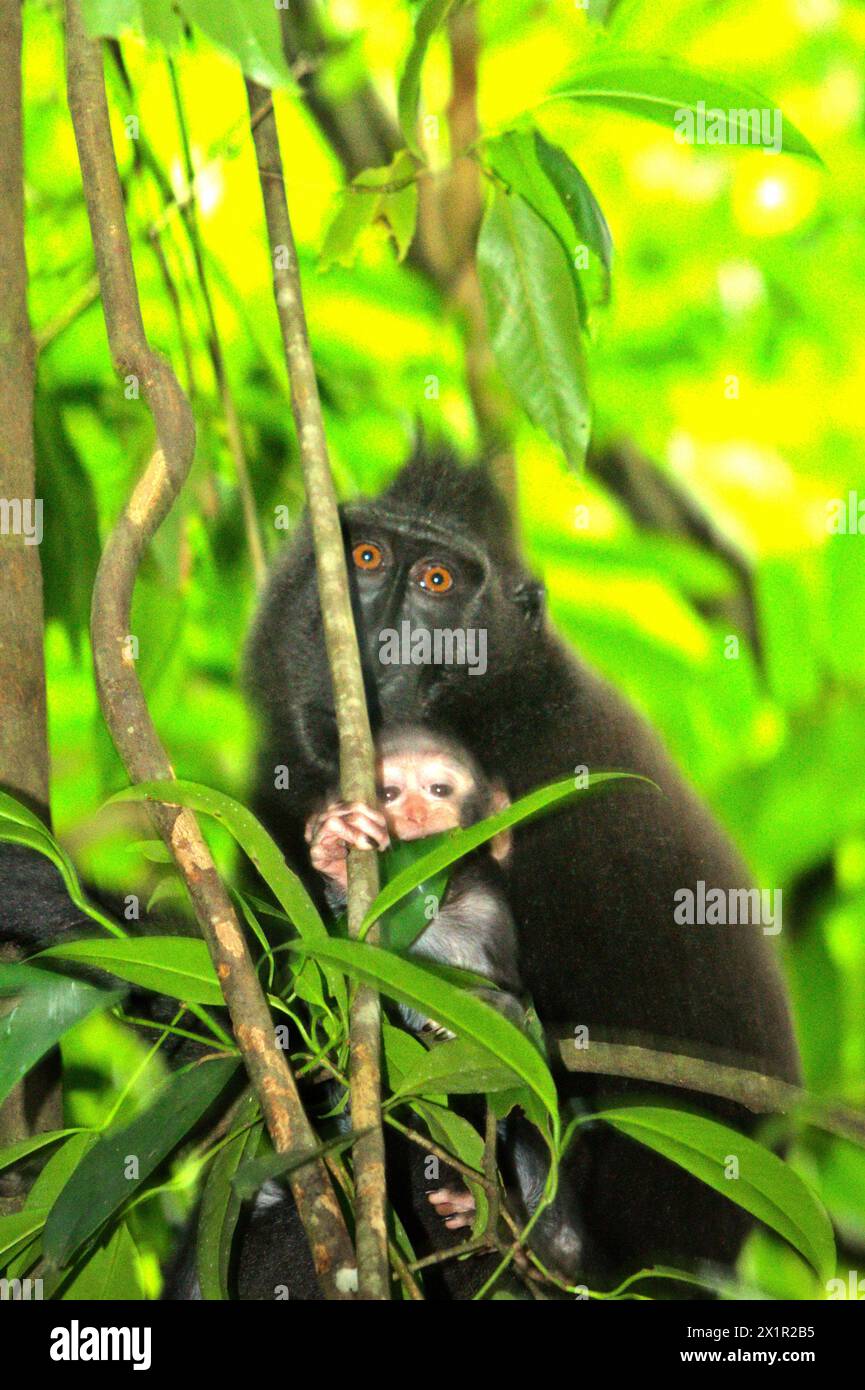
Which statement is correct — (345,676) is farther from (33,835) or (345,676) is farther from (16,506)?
(16,506)

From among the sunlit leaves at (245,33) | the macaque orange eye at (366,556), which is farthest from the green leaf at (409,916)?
the macaque orange eye at (366,556)

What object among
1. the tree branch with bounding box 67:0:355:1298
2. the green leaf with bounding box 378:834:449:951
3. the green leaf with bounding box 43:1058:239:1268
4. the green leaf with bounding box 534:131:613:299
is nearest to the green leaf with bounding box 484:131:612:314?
the green leaf with bounding box 534:131:613:299

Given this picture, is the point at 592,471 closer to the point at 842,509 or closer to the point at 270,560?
the point at 842,509

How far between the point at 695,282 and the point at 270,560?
1.07 meters

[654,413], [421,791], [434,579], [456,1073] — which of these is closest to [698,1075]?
[456,1073]

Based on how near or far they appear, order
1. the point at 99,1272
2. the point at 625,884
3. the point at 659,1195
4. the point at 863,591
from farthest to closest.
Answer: the point at 863,591, the point at 625,884, the point at 659,1195, the point at 99,1272

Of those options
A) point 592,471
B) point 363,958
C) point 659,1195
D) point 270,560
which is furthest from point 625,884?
point 363,958

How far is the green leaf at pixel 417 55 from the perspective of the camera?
3.78 feet

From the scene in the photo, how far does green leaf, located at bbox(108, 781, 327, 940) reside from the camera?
0.83m

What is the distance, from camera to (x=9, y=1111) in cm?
120

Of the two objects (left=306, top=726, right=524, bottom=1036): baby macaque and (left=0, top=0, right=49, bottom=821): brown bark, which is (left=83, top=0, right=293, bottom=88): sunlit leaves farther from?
(left=306, top=726, right=524, bottom=1036): baby macaque

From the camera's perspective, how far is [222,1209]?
3.05ft
